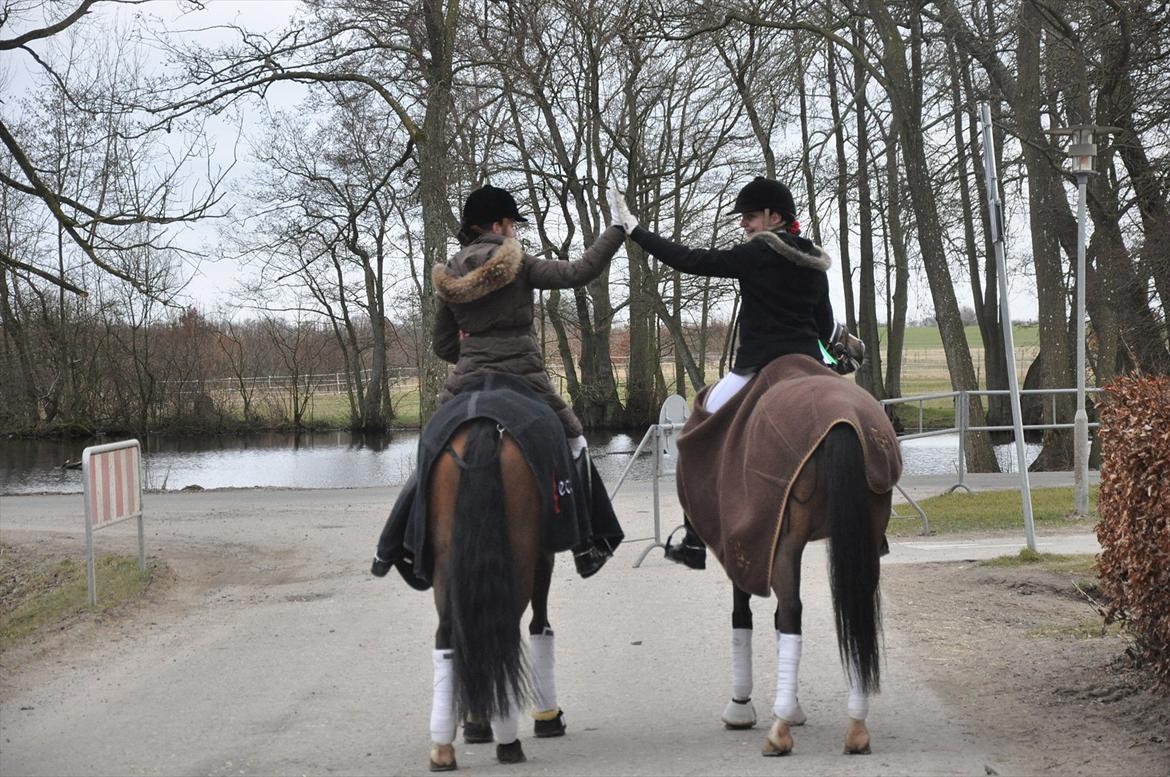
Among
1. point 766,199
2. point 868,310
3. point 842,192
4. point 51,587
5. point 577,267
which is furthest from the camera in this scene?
point 868,310

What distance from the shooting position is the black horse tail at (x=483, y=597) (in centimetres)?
553

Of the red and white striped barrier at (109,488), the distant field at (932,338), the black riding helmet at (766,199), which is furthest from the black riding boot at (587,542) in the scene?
the distant field at (932,338)

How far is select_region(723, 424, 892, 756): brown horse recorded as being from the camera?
554cm

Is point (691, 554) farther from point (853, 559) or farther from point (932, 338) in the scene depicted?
point (932, 338)

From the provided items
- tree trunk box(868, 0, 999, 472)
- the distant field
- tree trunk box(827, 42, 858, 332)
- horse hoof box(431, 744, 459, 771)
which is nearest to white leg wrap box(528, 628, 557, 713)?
horse hoof box(431, 744, 459, 771)

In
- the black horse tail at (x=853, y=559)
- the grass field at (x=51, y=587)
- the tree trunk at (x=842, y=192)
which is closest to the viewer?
the black horse tail at (x=853, y=559)

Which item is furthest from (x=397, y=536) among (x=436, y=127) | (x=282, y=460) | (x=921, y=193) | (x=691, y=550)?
(x=282, y=460)

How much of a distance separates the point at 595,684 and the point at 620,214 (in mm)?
2650

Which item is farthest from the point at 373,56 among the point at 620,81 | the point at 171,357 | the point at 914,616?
the point at 171,357

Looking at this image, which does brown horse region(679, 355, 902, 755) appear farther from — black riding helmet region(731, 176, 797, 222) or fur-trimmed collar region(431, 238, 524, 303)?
fur-trimmed collar region(431, 238, 524, 303)

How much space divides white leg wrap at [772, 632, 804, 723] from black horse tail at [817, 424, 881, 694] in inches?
9.0

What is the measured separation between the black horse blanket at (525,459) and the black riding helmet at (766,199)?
1.46m

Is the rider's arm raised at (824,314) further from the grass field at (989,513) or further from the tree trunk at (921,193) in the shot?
the tree trunk at (921,193)

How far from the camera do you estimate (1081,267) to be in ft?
43.8
